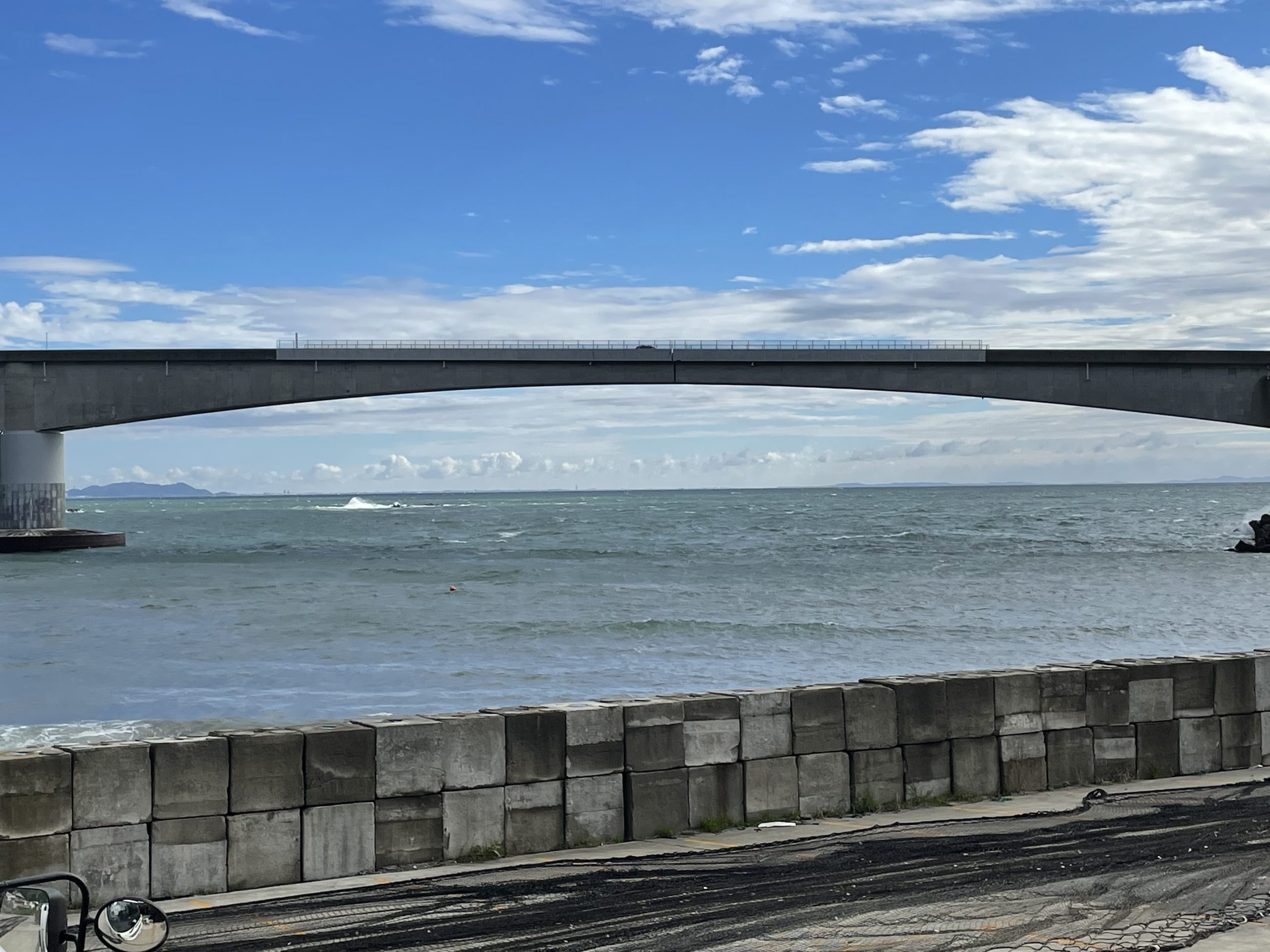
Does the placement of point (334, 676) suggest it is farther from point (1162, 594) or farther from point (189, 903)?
point (1162, 594)

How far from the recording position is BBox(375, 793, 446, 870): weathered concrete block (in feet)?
28.8

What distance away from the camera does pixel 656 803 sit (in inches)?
378

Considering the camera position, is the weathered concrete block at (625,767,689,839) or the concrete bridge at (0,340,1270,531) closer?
the weathered concrete block at (625,767,689,839)

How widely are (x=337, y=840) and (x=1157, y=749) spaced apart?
6.82 metres

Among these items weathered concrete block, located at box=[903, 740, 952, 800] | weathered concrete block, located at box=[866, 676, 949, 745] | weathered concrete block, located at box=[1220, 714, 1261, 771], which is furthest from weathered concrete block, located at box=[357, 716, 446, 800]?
weathered concrete block, located at box=[1220, 714, 1261, 771]

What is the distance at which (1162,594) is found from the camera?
148 feet

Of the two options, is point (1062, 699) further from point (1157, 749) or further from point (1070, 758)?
point (1157, 749)

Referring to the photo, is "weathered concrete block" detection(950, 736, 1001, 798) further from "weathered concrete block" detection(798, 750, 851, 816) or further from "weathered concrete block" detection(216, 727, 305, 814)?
"weathered concrete block" detection(216, 727, 305, 814)

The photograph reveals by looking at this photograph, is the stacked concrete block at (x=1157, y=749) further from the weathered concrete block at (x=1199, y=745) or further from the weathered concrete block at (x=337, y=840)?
the weathered concrete block at (x=337, y=840)

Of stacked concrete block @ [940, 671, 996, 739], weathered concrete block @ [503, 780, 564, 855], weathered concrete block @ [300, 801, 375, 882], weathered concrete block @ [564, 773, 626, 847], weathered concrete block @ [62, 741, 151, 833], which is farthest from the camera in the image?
stacked concrete block @ [940, 671, 996, 739]

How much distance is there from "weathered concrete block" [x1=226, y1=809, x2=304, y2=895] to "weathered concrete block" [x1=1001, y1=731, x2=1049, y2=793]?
17.8ft

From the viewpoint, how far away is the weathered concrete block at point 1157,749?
454 inches

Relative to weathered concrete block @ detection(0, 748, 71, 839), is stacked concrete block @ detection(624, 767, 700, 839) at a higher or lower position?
lower

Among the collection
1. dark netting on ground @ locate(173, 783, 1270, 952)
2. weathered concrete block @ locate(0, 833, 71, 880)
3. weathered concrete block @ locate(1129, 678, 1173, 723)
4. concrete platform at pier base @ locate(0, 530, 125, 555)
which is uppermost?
weathered concrete block @ locate(1129, 678, 1173, 723)
